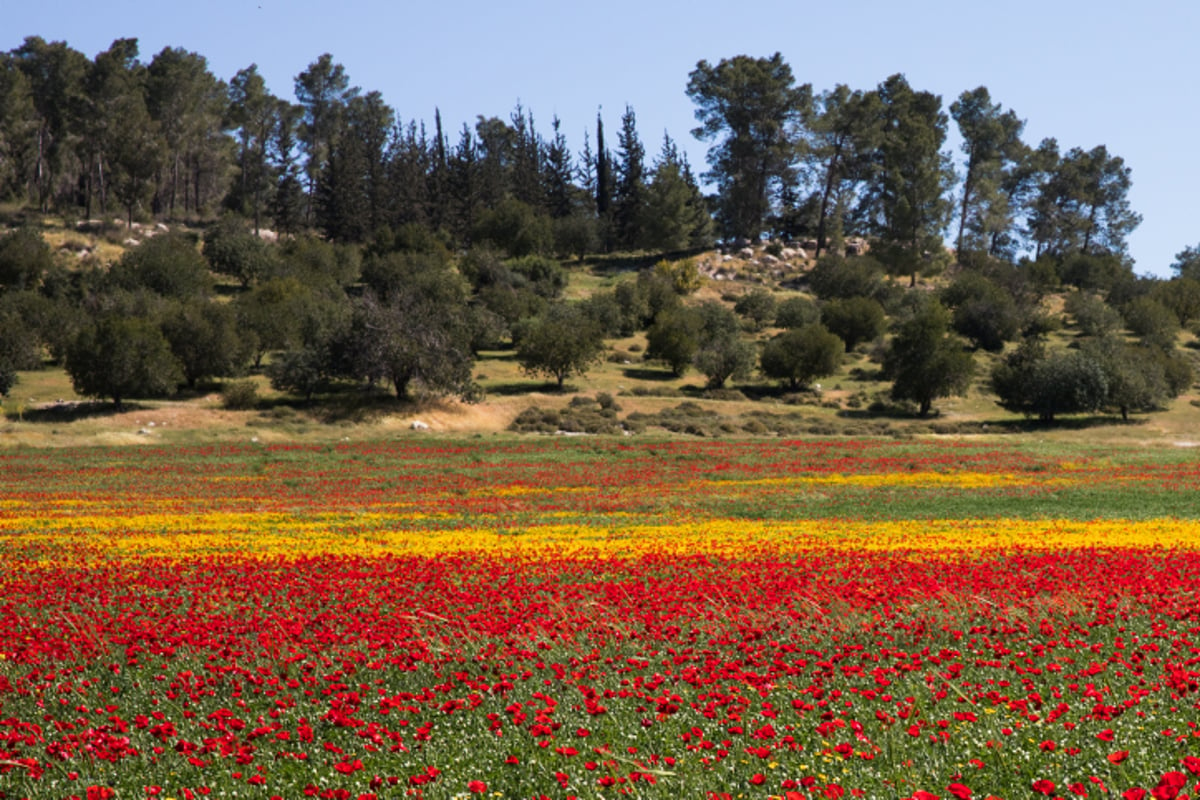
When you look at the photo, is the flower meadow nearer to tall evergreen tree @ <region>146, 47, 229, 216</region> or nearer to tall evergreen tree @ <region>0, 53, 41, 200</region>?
tall evergreen tree @ <region>0, 53, 41, 200</region>

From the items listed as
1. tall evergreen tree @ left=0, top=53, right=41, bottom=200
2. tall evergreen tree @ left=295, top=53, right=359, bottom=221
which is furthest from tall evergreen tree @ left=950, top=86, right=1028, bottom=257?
tall evergreen tree @ left=0, top=53, right=41, bottom=200

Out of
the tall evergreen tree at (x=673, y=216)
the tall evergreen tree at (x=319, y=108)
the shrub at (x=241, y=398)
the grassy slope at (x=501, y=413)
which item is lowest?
the grassy slope at (x=501, y=413)

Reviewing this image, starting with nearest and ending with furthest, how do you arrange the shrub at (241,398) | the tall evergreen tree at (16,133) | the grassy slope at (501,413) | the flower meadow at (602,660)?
the flower meadow at (602,660) < the grassy slope at (501,413) < the shrub at (241,398) < the tall evergreen tree at (16,133)

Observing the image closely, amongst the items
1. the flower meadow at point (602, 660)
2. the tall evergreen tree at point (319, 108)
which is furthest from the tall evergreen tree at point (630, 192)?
the flower meadow at point (602, 660)

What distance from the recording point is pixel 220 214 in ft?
427

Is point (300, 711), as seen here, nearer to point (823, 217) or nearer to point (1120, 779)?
point (1120, 779)

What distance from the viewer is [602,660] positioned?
1088cm

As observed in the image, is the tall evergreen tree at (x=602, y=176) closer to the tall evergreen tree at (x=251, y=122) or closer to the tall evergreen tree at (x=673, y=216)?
the tall evergreen tree at (x=673, y=216)

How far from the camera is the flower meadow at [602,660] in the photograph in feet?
24.6

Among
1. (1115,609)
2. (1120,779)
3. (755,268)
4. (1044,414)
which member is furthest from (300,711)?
(755,268)

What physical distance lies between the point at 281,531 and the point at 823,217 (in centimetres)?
11656

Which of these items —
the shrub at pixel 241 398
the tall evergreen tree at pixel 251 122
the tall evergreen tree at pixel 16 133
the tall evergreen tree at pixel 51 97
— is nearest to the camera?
the shrub at pixel 241 398

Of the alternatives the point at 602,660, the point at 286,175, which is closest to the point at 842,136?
the point at 286,175

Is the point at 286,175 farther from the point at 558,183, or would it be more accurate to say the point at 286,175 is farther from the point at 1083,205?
Answer: the point at 1083,205
